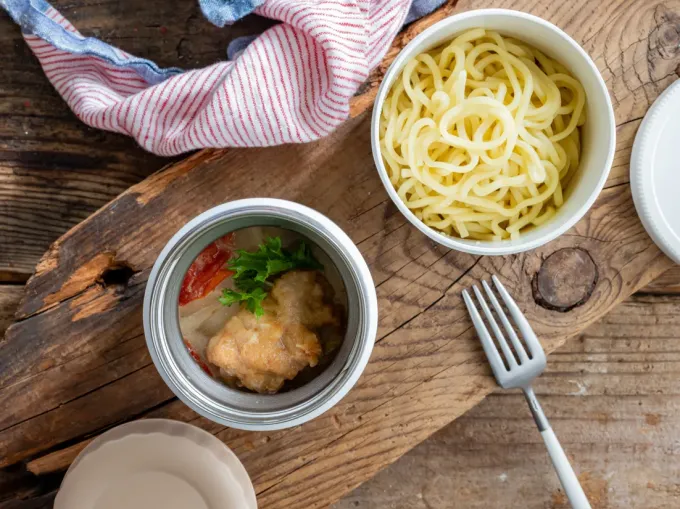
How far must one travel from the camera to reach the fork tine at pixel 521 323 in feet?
2.92

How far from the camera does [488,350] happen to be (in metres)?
0.89

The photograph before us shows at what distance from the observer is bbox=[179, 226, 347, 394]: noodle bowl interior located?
794 mm

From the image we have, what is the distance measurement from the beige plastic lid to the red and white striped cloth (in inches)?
15.3

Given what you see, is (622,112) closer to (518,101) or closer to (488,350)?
(518,101)

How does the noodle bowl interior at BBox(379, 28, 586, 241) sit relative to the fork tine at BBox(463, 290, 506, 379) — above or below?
above

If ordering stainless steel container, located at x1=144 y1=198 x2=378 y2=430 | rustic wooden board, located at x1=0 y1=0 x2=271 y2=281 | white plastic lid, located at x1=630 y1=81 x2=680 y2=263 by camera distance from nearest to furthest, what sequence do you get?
stainless steel container, located at x1=144 y1=198 x2=378 y2=430 < white plastic lid, located at x1=630 y1=81 x2=680 y2=263 < rustic wooden board, located at x1=0 y1=0 x2=271 y2=281

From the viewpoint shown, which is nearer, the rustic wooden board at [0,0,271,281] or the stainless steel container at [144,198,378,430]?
the stainless steel container at [144,198,378,430]

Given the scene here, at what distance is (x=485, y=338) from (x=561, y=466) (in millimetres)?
219

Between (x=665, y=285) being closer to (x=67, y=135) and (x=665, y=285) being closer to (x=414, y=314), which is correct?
(x=414, y=314)

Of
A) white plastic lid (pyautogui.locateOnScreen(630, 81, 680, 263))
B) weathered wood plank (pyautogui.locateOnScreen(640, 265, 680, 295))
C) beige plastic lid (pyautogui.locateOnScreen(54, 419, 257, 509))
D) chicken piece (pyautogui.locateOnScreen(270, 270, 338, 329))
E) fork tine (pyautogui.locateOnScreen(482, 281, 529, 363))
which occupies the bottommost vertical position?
beige plastic lid (pyautogui.locateOnScreen(54, 419, 257, 509))

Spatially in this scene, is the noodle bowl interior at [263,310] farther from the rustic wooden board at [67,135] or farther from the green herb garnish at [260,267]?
the rustic wooden board at [67,135]

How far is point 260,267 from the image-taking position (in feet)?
2.66

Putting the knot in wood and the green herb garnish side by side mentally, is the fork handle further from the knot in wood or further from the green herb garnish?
the green herb garnish

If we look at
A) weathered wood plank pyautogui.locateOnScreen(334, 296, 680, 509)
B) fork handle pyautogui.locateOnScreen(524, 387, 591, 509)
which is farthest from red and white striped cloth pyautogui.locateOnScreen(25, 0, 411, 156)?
weathered wood plank pyautogui.locateOnScreen(334, 296, 680, 509)
